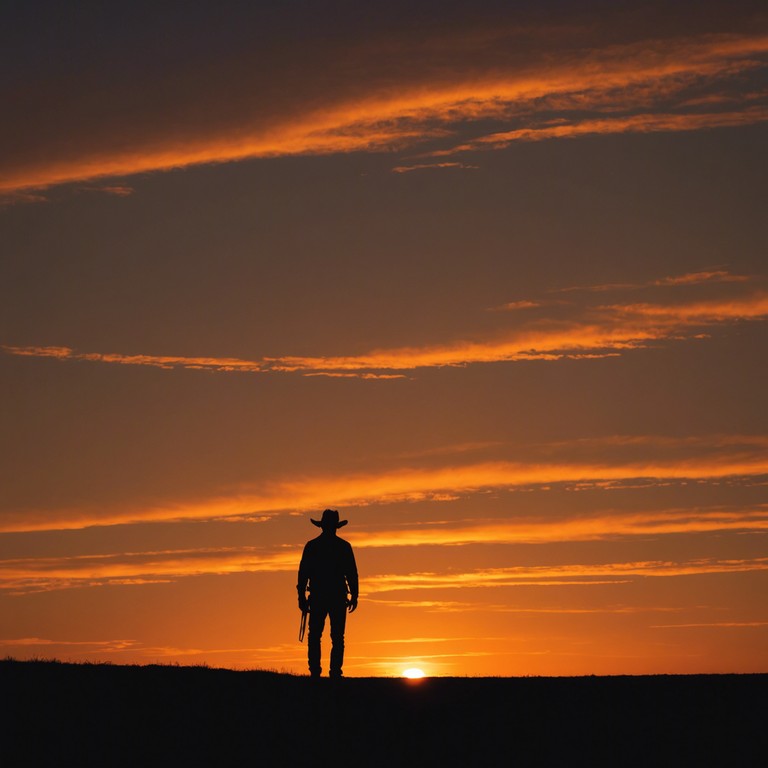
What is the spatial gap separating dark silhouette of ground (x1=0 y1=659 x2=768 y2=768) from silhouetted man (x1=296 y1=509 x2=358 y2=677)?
2.27m

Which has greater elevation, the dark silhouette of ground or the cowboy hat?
the cowboy hat

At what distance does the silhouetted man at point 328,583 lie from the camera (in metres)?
28.7

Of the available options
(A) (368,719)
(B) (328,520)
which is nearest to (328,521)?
(B) (328,520)

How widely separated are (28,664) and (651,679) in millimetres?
10363

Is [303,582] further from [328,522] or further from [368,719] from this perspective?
[368,719]

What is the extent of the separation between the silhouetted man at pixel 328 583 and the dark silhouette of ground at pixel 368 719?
2.27 metres

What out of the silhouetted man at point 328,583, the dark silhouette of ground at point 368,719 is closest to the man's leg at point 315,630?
the silhouetted man at point 328,583

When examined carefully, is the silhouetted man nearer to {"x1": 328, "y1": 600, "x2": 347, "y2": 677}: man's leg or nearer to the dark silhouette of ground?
{"x1": 328, "y1": 600, "x2": 347, "y2": 677}: man's leg

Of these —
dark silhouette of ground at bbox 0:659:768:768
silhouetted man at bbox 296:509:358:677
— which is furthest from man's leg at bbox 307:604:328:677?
dark silhouette of ground at bbox 0:659:768:768

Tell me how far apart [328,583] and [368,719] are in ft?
19.1

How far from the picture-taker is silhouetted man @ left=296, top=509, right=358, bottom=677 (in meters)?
28.7

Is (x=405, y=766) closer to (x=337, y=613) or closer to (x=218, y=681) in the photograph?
(x=218, y=681)

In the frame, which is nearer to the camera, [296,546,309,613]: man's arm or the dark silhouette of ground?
the dark silhouette of ground

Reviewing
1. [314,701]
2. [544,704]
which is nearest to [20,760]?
[314,701]
